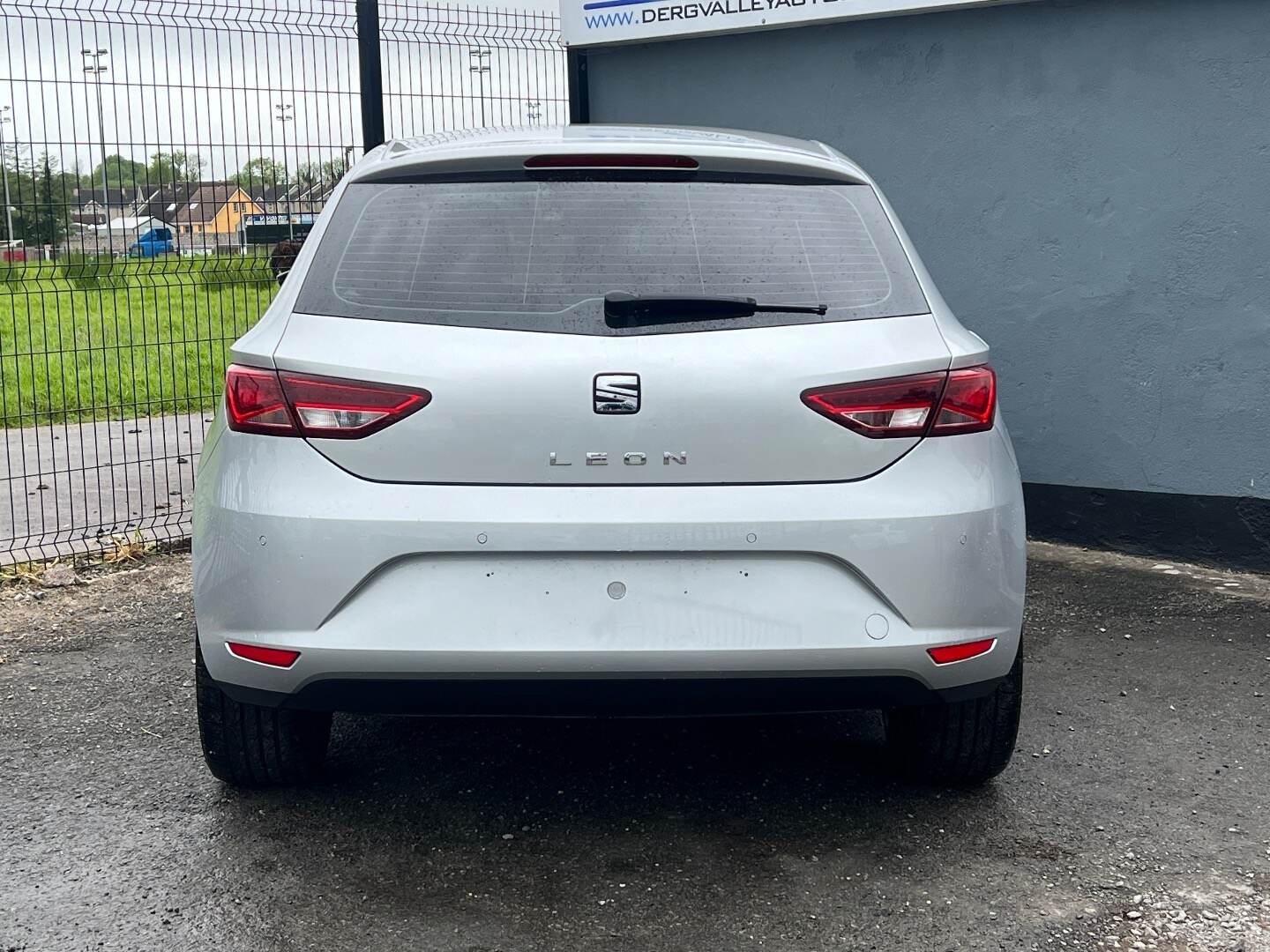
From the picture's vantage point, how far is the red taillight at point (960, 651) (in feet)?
10.3

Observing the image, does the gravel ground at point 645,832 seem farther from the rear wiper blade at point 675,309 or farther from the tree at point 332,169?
the tree at point 332,169

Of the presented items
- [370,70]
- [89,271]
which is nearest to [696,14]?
[370,70]

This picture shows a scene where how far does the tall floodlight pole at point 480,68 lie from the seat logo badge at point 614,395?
506cm

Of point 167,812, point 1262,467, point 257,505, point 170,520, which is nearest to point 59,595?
point 170,520

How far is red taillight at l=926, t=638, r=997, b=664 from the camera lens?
3.13 m

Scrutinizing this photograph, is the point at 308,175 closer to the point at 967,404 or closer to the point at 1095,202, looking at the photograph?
the point at 1095,202

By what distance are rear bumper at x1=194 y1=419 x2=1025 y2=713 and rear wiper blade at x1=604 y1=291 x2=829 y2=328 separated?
1.24 ft

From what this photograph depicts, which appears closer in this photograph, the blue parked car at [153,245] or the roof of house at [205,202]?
the blue parked car at [153,245]

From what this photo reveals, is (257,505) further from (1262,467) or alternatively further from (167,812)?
(1262,467)

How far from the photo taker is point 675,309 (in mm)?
3148

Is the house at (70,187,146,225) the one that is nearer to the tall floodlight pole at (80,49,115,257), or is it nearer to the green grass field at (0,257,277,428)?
the tall floodlight pole at (80,49,115,257)

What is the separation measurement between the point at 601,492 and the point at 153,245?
4179 mm

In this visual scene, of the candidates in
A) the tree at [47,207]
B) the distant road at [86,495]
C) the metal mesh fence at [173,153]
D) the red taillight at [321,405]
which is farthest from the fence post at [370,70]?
the red taillight at [321,405]

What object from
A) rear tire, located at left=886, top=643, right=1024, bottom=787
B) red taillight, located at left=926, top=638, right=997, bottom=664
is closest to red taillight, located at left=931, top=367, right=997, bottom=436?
red taillight, located at left=926, top=638, right=997, bottom=664
